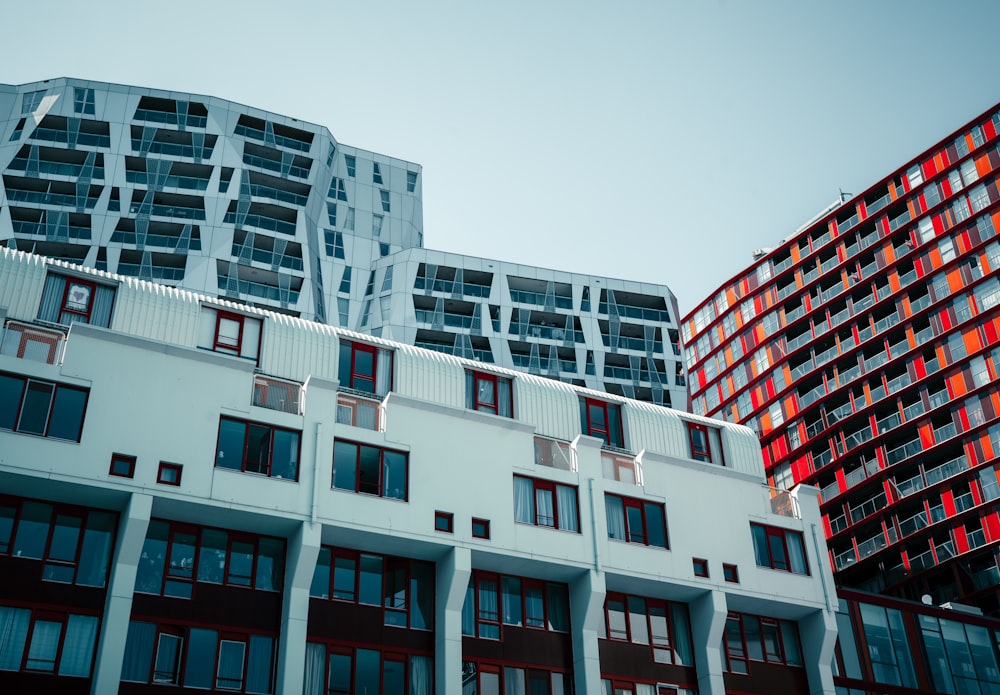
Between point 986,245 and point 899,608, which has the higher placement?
point 986,245

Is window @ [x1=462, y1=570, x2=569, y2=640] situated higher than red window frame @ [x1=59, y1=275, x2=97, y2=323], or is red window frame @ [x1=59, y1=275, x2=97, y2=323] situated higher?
red window frame @ [x1=59, y1=275, x2=97, y2=323]

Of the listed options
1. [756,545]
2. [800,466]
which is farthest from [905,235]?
[756,545]

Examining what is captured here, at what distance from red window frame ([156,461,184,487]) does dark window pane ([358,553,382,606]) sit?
7266mm

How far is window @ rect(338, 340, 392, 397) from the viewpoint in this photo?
43.3m

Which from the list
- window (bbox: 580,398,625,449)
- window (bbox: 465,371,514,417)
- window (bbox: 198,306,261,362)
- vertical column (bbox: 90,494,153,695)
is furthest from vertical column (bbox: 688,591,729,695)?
vertical column (bbox: 90,494,153,695)

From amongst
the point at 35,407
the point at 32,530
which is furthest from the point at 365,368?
the point at 32,530

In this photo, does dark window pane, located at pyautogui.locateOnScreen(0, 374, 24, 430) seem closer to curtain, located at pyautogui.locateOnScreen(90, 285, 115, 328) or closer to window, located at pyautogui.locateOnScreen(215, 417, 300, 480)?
curtain, located at pyautogui.locateOnScreen(90, 285, 115, 328)

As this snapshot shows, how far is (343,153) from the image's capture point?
97812 mm

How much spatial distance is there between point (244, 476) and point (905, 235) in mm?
72658

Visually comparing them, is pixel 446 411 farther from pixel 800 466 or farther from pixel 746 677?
pixel 800 466

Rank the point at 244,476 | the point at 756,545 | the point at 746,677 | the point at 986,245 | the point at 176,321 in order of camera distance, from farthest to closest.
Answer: the point at 986,245
the point at 756,545
the point at 746,677
the point at 176,321
the point at 244,476

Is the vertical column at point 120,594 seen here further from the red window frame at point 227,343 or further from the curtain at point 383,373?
the curtain at point 383,373

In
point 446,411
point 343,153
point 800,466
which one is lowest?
point 446,411

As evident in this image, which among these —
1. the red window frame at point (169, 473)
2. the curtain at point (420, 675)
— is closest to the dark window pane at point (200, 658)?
the red window frame at point (169, 473)
